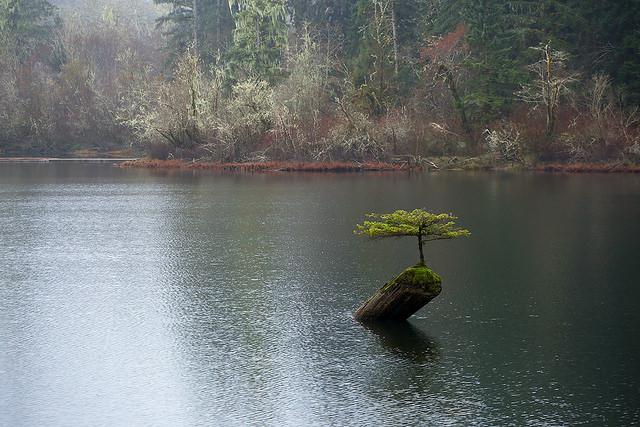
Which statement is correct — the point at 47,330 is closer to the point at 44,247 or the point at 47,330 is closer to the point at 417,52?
the point at 44,247

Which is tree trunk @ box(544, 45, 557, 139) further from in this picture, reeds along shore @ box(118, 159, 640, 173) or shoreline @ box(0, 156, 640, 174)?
reeds along shore @ box(118, 159, 640, 173)

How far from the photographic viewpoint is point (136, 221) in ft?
133

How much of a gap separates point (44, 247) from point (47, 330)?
41.9ft

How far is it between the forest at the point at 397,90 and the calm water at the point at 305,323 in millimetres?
29236

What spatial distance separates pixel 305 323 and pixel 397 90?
62.8 meters

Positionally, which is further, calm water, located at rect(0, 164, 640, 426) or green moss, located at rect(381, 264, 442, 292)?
green moss, located at rect(381, 264, 442, 292)

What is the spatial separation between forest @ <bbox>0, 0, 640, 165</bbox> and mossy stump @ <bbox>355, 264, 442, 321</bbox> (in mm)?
50072

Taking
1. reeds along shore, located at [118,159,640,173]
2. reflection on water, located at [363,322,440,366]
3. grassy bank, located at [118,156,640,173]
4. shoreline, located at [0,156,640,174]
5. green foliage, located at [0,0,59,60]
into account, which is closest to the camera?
reflection on water, located at [363,322,440,366]

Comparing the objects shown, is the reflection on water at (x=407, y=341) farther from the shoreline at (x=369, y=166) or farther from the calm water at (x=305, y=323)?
the shoreline at (x=369, y=166)

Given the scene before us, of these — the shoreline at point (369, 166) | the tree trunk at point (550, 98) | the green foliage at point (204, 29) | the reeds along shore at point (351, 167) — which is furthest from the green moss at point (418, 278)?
the green foliage at point (204, 29)

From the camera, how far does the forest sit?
227ft

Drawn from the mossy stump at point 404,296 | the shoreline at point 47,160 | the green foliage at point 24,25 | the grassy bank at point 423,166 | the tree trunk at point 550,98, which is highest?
the green foliage at point 24,25

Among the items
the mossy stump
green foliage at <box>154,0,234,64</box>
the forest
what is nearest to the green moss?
the mossy stump

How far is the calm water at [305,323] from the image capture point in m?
15.7
